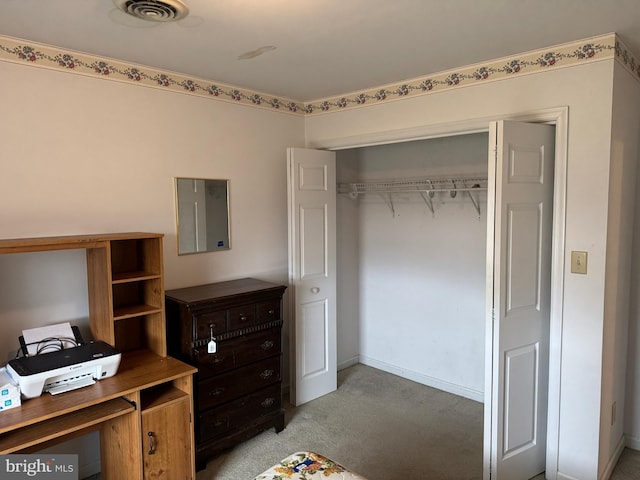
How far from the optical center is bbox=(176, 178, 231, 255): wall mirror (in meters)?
2.95

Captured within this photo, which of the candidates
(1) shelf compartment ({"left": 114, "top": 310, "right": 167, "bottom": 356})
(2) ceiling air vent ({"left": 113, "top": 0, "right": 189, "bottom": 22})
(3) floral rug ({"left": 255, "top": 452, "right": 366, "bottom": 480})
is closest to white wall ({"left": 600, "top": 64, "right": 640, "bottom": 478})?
(3) floral rug ({"left": 255, "top": 452, "right": 366, "bottom": 480})

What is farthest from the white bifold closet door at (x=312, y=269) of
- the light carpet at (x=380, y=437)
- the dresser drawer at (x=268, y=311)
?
the dresser drawer at (x=268, y=311)

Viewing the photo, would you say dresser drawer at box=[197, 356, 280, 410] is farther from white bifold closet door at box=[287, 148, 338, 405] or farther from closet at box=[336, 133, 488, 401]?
closet at box=[336, 133, 488, 401]

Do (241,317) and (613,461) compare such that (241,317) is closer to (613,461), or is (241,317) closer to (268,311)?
(268,311)

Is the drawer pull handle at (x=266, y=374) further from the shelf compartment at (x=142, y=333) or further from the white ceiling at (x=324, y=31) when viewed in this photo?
the white ceiling at (x=324, y=31)

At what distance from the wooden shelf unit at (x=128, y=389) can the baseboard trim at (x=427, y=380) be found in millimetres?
2123

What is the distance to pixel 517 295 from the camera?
2.43m

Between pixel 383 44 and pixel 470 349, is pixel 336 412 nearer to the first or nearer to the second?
pixel 470 349

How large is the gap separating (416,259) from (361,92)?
56.5 inches

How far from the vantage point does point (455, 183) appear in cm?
347

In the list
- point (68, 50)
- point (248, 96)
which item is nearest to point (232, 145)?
point (248, 96)

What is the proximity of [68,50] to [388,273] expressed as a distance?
9.38ft
